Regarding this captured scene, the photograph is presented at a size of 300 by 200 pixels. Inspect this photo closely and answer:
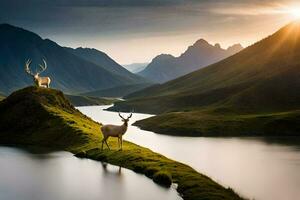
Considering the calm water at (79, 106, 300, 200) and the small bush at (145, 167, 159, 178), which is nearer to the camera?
the calm water at (79, 106, 300, 200)

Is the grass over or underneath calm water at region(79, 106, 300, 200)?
over

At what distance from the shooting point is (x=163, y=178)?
52.2 metres

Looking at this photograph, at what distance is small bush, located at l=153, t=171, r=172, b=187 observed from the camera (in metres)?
51.5

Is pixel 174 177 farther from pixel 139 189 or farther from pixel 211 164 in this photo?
pixel 211 164

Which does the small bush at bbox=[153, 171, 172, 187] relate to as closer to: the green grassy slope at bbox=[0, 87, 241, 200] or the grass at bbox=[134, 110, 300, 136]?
the green grassy slope at bbox=[0, 87, 241, 200]

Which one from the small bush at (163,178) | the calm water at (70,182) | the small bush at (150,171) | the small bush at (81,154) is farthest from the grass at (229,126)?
the small bush at (163,178)

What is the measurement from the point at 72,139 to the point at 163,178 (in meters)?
40.4

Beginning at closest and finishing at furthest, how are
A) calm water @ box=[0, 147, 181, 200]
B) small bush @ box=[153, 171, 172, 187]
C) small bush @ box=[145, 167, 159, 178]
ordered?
calm water @ box=[0, 147, 181, 200] < small bush @ box=[153, 171, 172, 187] < small bush @ box=[145, 167, 159, 178]

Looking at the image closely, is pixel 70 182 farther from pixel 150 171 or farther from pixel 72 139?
pixel 72 139

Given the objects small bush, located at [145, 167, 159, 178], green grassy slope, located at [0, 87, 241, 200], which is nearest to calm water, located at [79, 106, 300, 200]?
green grassy slope, located at [0, 87, 241, 200]

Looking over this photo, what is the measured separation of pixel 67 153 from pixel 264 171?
3383 cm

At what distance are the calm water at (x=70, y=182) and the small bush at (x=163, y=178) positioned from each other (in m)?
0.89

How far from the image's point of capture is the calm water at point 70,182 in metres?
44.3

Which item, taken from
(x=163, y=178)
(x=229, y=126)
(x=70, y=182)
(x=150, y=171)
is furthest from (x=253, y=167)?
(x=229, y=126)
